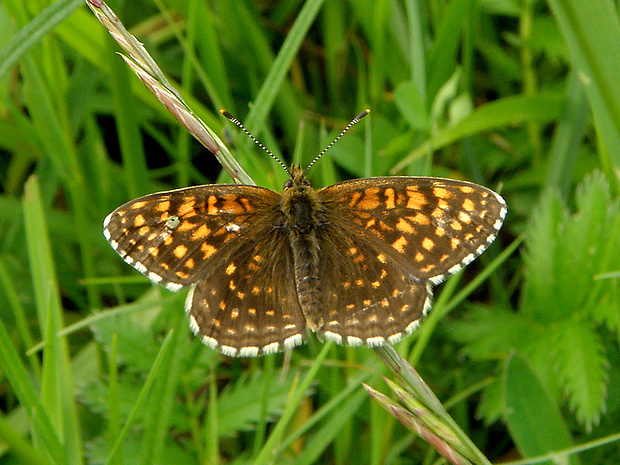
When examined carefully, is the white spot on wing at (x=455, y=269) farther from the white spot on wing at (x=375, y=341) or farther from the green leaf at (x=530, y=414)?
the white spot on wing at (x=375, y=341)

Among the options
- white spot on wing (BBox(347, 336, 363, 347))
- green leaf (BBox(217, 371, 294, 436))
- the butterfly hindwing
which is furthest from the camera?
green leaf (BBox(217, 371, 294, 436))

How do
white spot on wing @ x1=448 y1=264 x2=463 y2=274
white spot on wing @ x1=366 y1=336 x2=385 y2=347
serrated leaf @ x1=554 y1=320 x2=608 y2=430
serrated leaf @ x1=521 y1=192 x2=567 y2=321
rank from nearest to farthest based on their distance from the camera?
1. white spot on wing @ x1=366 y1=336 x2=385 y2=347
2. white spot on wing @ x1=448 y1=264 x2=463 y2=274
3. serrated leaf @ x1=554 y1=320 x2=608 y2=430
4. serrated leaf @ x1=521 y1=192 x2=567 y2=321

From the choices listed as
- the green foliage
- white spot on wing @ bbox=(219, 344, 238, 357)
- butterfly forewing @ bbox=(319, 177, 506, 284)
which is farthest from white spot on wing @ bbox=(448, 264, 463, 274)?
white spot on wing @ bbox=(219, 344, 238, 357)

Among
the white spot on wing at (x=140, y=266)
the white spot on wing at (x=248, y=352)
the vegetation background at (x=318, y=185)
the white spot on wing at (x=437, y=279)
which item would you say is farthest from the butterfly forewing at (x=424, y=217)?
the white spot on wing at (x=140, y=266)

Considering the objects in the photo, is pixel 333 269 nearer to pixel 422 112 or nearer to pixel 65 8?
pixel 422 112

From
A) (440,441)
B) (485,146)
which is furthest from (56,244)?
(440,441)

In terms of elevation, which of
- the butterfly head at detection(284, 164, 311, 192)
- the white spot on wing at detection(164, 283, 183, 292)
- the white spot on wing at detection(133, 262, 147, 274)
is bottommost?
the white spot on wing at detection(164, 283, 183, 292)

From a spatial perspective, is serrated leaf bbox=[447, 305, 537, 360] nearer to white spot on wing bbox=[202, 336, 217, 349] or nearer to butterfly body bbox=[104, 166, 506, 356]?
butterfly body bbox=[104, 166, 506, 356]

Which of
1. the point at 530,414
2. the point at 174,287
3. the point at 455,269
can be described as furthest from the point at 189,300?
the point at 530,414
